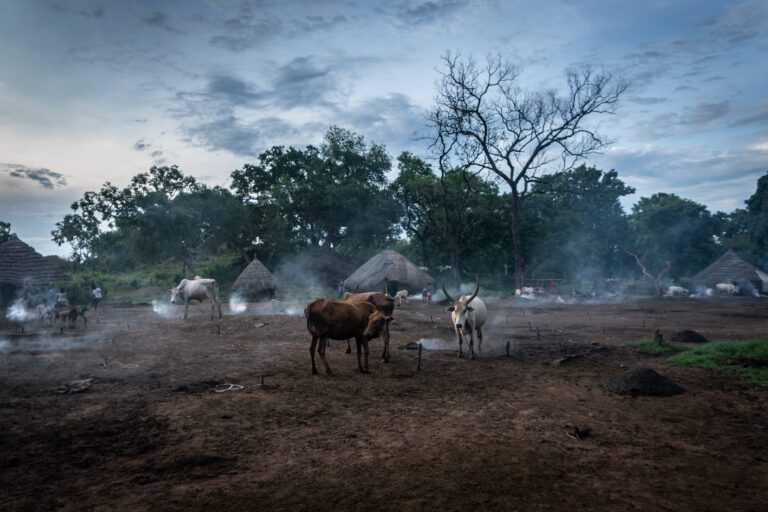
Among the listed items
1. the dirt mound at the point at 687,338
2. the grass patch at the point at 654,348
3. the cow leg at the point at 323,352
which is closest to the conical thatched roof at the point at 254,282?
the cow leg at the point at 323,352

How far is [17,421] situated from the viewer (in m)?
7.01

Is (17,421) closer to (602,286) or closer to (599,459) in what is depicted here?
(599,459)

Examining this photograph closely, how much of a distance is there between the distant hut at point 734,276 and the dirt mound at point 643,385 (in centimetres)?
3609

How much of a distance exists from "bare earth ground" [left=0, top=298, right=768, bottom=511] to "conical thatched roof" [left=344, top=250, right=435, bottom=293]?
18.8m

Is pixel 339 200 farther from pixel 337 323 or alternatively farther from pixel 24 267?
pixel 337 323

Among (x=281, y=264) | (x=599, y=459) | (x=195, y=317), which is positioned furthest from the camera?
(x=281, y=264)

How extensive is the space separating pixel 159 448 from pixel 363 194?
38156 mm

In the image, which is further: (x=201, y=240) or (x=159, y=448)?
(x=201, y=240)

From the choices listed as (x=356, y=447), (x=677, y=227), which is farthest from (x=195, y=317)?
(x=677, y=227)

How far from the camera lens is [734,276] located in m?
36.5

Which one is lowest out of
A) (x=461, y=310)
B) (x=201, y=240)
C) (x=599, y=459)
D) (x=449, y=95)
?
(x=599, y=459)

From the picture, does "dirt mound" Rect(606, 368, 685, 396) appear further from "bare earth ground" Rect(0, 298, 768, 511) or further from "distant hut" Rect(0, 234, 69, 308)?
"distant hut" Rect(0, 234, 69, 308)

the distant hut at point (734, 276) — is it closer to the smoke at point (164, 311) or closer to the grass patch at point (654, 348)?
the grass patch at point (654, 348)

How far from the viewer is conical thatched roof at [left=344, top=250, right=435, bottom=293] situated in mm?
31312
